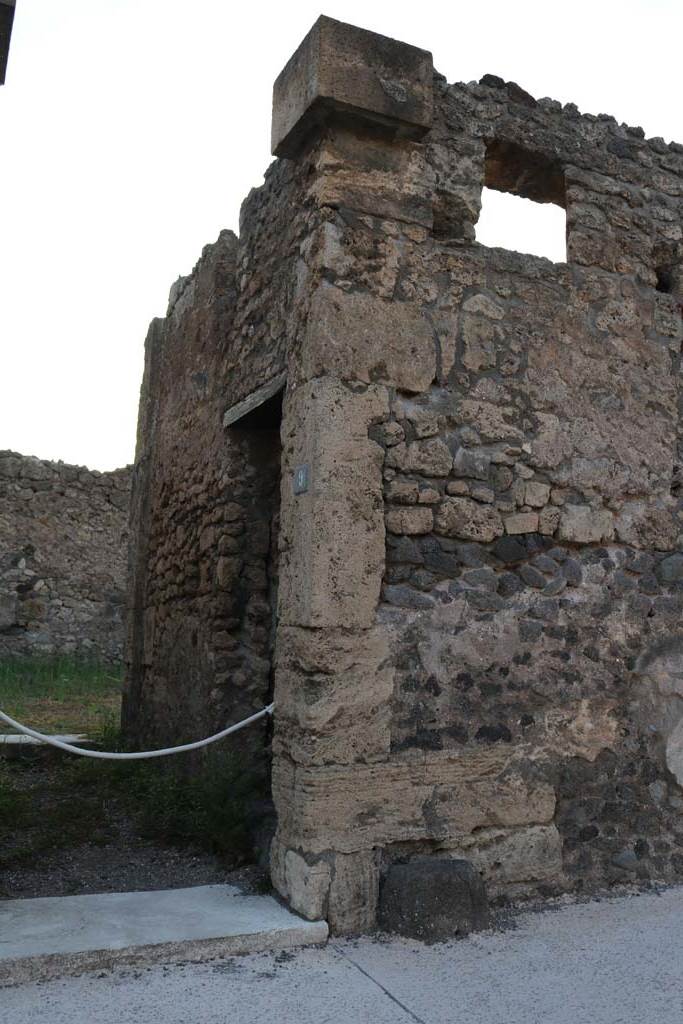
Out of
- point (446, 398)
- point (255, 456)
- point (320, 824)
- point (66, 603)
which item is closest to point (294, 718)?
point (320, 824)

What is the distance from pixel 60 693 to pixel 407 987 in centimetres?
666

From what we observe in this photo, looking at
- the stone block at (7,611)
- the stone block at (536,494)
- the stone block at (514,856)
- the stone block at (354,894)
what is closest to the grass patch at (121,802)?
the stone block at (354,894)

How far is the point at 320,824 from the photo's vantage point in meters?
3.33

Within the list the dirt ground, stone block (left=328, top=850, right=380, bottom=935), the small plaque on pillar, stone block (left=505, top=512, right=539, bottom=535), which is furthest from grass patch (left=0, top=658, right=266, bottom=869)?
stone block (left=505, top=512, right=539, bottom=535)

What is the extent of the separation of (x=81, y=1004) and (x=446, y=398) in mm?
2510

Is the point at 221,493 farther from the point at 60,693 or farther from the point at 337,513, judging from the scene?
the point at 60,693

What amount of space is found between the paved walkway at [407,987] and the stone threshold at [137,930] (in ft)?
0.18

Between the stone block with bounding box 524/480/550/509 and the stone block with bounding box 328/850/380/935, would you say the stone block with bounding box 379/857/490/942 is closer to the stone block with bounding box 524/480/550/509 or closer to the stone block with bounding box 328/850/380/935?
the stone block with bounding box 328/850/380/935

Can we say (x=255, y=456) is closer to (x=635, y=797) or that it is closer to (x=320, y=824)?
(x=320, y=824)

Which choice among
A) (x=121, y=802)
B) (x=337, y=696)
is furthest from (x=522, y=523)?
(x=121, y=802)

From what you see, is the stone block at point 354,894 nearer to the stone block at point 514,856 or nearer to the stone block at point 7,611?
the stone block at point 514,856

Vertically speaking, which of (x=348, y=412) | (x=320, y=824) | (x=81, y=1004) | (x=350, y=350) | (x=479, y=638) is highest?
(x=350, y=350)

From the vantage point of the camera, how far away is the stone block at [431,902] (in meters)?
3.28

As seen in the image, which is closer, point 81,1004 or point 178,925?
point 81,1004
